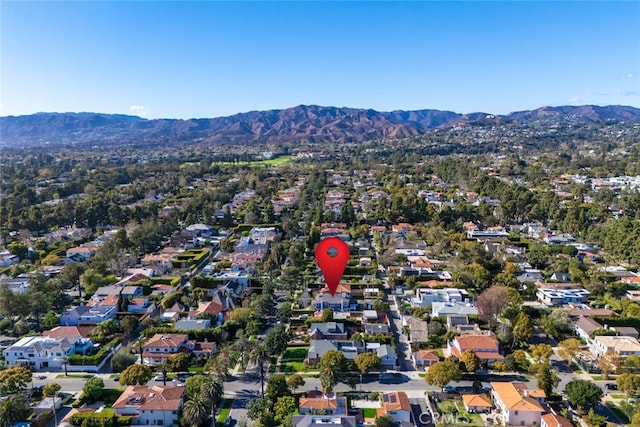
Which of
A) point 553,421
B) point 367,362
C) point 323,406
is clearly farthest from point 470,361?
point 323,406

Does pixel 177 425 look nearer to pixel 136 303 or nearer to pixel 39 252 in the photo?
pixel 136 303

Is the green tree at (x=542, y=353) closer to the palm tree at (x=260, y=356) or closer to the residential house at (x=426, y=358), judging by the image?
the residential house at (x=426, y=358)

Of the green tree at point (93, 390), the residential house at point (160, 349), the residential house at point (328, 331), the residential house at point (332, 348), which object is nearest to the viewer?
the green tree at point (93, 390)

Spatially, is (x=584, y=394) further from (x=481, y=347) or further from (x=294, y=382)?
(x=294, y=382)

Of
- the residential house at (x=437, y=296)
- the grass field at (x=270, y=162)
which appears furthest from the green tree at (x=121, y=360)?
the grass field at (x=270, y=162)

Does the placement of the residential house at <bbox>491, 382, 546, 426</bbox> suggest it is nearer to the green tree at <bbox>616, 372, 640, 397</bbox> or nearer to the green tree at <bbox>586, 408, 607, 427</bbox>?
the green tree at <bbox>586, 408, 607, 427</bbox>

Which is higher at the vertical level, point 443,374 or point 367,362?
point 443,374
